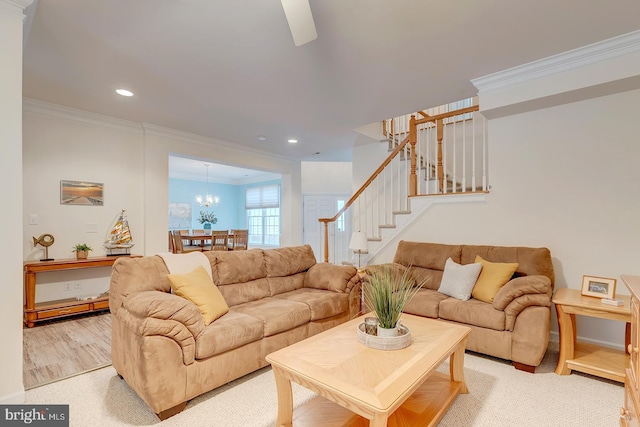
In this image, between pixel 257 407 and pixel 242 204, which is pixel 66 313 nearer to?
pixel 257 407

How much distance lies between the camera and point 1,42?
1.88 meters

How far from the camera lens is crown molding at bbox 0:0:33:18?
6.13 feet

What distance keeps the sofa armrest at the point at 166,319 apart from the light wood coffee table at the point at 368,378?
64 cm

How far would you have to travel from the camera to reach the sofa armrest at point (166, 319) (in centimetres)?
184

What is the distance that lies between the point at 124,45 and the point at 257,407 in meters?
2.88

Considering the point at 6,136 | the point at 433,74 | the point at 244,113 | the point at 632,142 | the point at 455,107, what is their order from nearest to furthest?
the point at 6,136
the point at 632,142
the point at 433,74
the point at 244,113
the point at 455,107

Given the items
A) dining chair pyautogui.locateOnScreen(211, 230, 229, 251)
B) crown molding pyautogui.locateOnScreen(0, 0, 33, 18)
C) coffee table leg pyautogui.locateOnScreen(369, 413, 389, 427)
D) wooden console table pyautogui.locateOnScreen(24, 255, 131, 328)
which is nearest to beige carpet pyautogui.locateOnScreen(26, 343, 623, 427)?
coffee table leg pyautogui.locateOnScreen(369, 413, 389, 427)

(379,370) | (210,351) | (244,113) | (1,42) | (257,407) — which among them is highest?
(244,113)

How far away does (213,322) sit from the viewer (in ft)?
7.37

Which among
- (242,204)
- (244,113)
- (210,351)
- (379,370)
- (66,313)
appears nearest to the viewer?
(379,370)

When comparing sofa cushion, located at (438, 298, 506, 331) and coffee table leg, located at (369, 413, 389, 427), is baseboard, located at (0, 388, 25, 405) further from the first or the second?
sofa cushion, located at (438, 298, 506, 331)

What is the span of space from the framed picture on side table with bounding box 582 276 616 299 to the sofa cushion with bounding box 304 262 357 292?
199 cm

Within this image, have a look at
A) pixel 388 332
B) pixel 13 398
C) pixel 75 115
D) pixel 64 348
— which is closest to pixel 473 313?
pixel 388 332

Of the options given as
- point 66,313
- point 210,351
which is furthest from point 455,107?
point 66,313
